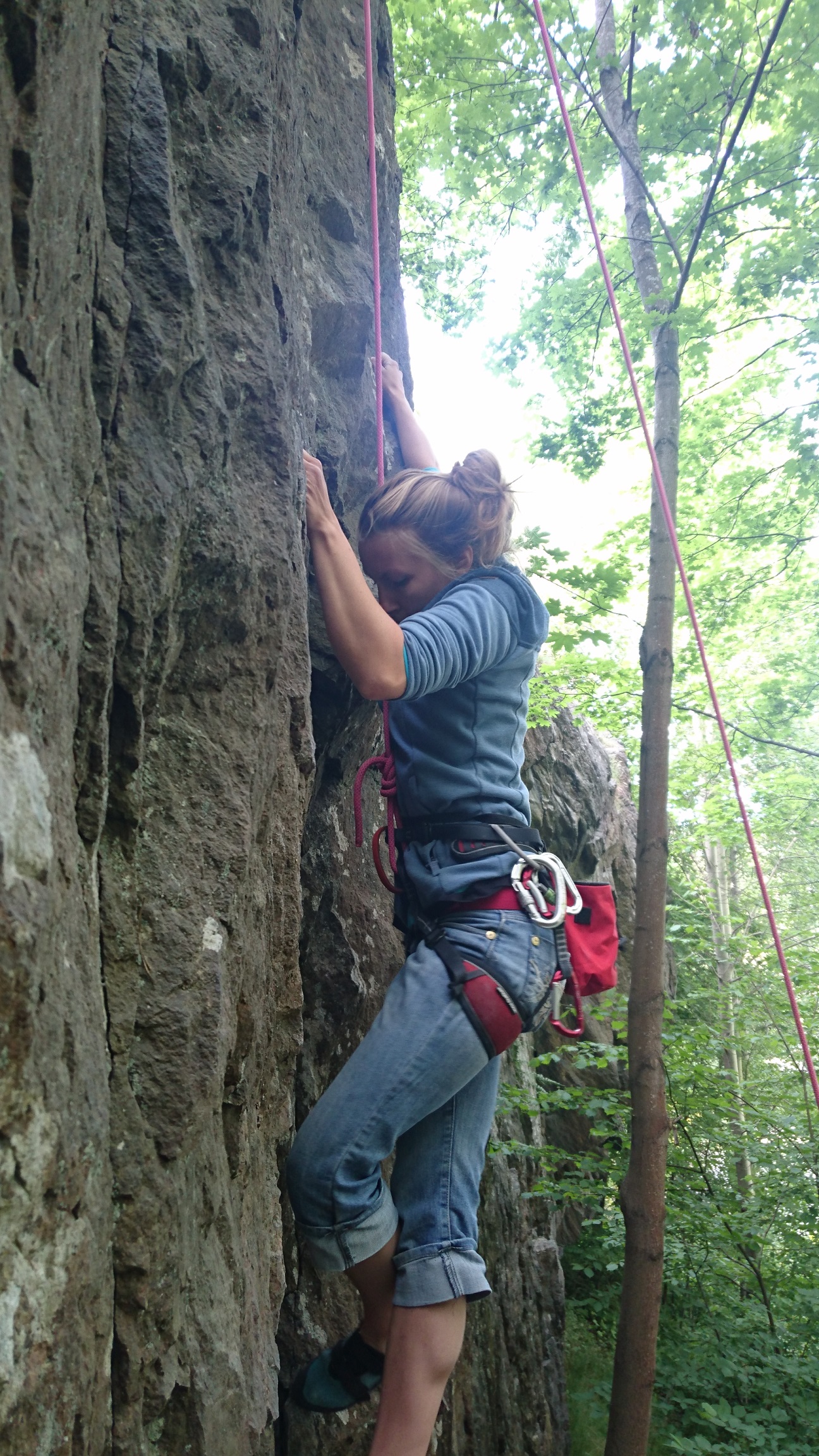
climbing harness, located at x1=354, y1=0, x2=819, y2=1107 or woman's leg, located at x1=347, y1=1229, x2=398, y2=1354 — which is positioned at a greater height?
climbing harness, located at x1=354, y1=0, x2=819, y2=1107

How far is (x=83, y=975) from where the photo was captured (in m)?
1.53

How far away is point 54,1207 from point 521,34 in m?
7.85

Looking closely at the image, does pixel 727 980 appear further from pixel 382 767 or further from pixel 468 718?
pixel 468 718

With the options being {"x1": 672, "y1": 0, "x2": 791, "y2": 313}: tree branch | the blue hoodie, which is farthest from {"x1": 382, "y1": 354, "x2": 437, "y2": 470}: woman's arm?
{"x1": 672, "y1": 0, "x2": 791, "y2": 313}: tree branch

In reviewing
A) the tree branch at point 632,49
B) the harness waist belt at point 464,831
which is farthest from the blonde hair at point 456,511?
the tree branch at point 632,49

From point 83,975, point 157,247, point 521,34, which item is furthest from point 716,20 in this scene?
point 83,975

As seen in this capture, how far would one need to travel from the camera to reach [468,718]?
2.70 m

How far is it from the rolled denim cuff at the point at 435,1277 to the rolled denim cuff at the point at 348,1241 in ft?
0.28

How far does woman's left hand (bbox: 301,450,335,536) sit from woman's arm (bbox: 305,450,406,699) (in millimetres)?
12

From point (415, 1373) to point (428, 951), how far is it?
0.95 metres

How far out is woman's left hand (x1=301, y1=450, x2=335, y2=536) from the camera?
2.72 metres

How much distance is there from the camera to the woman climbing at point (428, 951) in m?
2.26

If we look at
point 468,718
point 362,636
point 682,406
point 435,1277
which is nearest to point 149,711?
point 362,636

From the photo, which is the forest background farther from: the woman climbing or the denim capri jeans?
the denim capri jeans
